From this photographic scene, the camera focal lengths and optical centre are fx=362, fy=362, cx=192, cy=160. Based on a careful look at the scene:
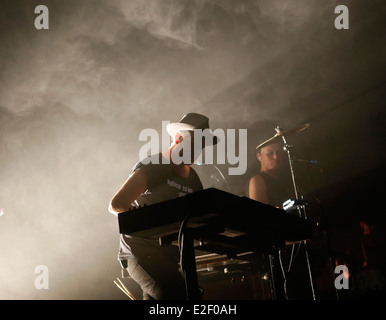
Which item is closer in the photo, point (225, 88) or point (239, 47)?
point (239, 47)

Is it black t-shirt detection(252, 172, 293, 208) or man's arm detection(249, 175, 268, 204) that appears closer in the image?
man's arm detection(249, 175, 268, 204)

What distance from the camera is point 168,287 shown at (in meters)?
1.96

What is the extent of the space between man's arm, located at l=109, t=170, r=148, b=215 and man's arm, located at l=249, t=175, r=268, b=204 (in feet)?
5.63

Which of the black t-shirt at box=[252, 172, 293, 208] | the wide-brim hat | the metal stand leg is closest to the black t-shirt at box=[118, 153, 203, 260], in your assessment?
the wide-brim hat

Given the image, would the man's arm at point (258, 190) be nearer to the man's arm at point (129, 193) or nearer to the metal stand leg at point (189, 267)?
the man's arm at point (129, 193)

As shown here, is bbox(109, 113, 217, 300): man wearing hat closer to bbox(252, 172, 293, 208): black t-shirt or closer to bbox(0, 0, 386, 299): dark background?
bbox(252, 172, 293, 208): black t-shirt

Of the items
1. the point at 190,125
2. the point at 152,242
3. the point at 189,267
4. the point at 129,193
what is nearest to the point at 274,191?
the point at 190,125

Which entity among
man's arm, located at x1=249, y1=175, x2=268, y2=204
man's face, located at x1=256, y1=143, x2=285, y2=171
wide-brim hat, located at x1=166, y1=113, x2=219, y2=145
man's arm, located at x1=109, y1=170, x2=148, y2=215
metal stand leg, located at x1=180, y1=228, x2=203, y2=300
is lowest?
metal stand leg, located at x1=180, y1=228, x2=203, y2=300

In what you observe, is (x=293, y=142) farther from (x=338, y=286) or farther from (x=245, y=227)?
(x=245, y=227)

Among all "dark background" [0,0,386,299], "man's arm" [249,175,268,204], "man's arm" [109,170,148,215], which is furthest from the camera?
"dark background" [0,0,386,299]

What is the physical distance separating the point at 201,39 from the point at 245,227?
3.69 m

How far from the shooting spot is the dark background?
4.70 meters

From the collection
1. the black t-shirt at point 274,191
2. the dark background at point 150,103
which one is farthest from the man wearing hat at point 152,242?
the dark background at point 150,103
